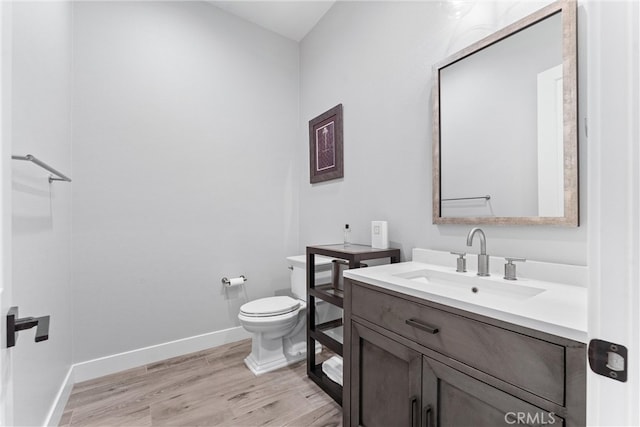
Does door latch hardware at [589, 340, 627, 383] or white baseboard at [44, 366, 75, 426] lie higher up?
door latch hardware at [589, 340, 627, 383]

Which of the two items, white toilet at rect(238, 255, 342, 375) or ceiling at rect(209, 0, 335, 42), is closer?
white toilet at rect(238, 255, 342, 375)

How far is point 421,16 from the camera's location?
1.69 m

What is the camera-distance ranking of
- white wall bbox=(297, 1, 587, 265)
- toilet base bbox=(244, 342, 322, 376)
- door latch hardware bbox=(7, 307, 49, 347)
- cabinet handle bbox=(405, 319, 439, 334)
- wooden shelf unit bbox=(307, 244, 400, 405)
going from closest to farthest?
door latch hardware bbox=(7, 307, 49, 347) → cabinet handle bbox=(405, 319, 439, 334) → white wall bbox=(297, 1, 587, 265) → wooden shelf unit bbox=(307, 244, 400, 405) → toilet base bbox=(244, 342, 322, 376)

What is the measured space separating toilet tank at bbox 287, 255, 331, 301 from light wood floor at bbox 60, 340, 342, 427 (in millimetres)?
524

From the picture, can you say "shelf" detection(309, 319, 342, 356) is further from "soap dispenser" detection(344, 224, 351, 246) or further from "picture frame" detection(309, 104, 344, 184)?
"picture frame" detection(309, 104, 344, 184)

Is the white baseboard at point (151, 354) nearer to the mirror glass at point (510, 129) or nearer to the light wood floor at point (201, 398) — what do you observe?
the light wood floor at point (201, 398)

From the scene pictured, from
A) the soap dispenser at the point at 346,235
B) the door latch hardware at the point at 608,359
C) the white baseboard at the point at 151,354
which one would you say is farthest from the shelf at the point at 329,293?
the door latch hardware at the point at 608,359

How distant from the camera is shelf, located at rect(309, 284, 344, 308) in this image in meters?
1.75

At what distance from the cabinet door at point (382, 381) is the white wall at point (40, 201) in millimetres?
1260

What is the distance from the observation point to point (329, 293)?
1858mm

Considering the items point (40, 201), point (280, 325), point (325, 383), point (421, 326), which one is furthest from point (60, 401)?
point (421, 326)

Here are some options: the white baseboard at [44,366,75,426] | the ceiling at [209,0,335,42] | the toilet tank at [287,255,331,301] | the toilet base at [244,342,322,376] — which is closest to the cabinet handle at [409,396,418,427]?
the toilet tank at [287,255,331,301]

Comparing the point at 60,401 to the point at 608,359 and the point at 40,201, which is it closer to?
the point at 40,201

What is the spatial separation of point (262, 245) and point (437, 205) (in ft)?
5.44
